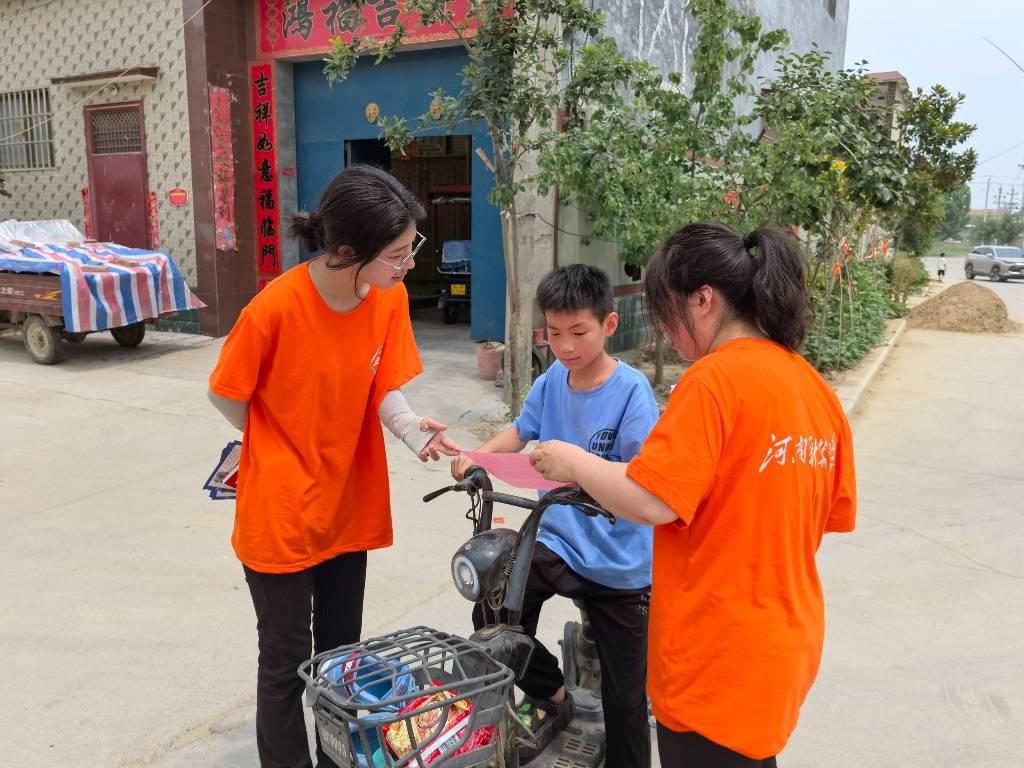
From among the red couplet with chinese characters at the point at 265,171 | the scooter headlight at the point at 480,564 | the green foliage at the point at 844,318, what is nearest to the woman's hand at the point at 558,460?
the scooter headlight at the point at 480,564

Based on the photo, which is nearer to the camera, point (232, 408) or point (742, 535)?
point (742, 535)

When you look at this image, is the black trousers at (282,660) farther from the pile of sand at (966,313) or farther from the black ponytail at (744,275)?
the pile of sand at (966,313)

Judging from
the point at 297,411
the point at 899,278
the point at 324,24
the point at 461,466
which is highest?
the point at 324,24

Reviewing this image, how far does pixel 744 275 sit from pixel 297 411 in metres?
1.14

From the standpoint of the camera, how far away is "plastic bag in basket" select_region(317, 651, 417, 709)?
4.99 feet

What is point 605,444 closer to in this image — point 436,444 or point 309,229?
point 436,444

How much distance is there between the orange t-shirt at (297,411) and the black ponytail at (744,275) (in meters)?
0.90

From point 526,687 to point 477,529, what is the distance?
0.67 meters

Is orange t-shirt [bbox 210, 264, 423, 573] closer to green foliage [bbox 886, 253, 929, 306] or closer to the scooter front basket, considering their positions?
the scooter front basket

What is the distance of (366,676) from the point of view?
1533mm

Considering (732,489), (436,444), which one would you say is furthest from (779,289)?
(436,444)

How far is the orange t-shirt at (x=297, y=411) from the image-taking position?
80.9 inches

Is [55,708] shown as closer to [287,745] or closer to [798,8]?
[287,745]

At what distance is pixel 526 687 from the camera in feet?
8.13
